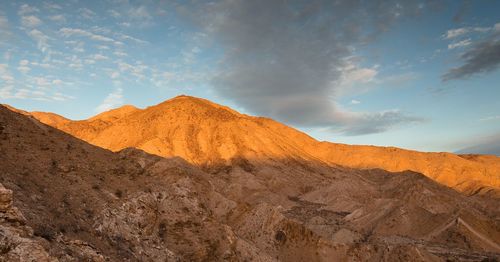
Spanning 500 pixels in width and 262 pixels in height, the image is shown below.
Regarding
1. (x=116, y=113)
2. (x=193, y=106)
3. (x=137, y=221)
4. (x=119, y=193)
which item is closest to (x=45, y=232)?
(x=137, y=221)

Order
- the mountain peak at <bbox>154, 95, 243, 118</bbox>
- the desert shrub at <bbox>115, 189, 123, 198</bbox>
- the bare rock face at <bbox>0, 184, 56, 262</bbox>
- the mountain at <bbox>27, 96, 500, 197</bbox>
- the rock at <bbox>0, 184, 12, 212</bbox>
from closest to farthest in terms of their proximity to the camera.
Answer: the bare rock face at <bbox>0, 184, 56, 262</bbox>, the rock at <bbox>0, 184, 12, 212</bbox>, the desert shrub at <bbox>115, 189, 123, 198</bbox>, the mountain at <bbox>27, 96, 500, 197</bbox>, the mountain peak at <bbox>154, 95, 243, 118</bbox>

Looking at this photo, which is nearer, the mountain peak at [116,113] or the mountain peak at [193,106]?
the mountain peak at [193,106]

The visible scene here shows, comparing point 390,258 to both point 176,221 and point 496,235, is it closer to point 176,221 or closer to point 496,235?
point 176,221

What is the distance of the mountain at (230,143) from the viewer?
299 ft

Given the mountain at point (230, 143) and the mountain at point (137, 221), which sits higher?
the mountain at point (230, 143)

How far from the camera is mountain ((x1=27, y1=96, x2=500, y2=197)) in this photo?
91.2 metres

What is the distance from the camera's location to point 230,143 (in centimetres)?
9412

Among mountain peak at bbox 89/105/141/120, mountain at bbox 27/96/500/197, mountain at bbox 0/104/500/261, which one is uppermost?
mountain peak at bbox 89/105/141/120

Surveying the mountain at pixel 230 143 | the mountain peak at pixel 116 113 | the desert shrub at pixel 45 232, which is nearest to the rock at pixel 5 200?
the desert shrub at pixel 45 232

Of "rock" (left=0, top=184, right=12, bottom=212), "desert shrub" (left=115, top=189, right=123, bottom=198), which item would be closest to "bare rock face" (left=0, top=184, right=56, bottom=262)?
"rock" (left=0, top=184, right=12, bottom=212)

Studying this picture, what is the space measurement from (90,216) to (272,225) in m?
17.1

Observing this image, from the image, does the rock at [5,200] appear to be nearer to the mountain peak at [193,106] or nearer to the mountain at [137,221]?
the mountain at [137,221]

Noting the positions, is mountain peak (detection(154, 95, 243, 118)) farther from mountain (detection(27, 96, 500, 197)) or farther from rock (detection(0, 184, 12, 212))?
rock (detection(0, 184, 12, 212))

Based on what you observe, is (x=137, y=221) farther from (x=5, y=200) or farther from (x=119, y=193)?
(x=5, y=200)
